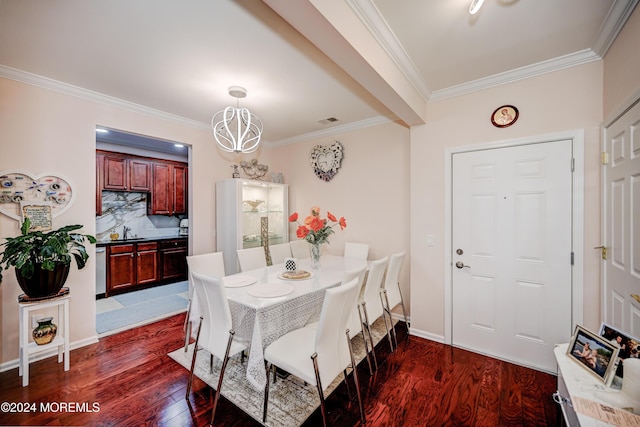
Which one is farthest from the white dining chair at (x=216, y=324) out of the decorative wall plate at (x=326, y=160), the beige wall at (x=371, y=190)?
the decorative wall plate at (x=326, y=160)

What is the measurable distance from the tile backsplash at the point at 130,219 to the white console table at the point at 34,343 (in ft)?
8.65

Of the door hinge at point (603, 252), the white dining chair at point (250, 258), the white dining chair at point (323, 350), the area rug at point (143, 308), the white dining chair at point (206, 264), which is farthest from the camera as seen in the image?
the area rug at point (143, 308)

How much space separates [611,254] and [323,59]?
2.60 m

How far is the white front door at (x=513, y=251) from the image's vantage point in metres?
2.21

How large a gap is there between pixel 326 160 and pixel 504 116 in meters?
2.27

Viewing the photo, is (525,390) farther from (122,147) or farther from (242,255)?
(122,147)

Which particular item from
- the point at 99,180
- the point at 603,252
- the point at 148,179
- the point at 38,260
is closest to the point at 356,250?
the point at 603,252

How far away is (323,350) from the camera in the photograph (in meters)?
1.55

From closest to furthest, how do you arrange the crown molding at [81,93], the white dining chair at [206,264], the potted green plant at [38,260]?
the potted green plant at [38,260], the crown molding at [81,93], the white dining chair at [206,264]

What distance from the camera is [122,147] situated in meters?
4.56

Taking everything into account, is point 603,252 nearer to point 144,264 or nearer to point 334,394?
point 334,394

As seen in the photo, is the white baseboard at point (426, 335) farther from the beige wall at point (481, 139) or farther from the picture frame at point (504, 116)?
the picture frame at point (504, 116)

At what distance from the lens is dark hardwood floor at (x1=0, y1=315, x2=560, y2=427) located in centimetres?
174

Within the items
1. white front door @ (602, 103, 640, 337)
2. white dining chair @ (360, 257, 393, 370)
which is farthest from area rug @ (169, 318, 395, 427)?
white front door @ (602, 103, 640, 337)
